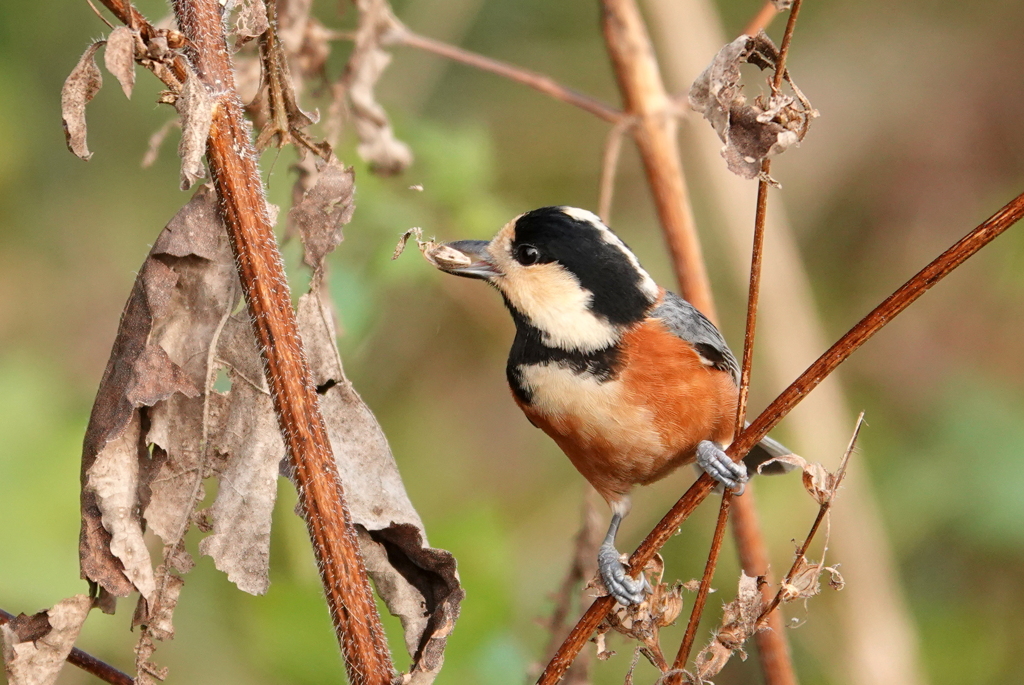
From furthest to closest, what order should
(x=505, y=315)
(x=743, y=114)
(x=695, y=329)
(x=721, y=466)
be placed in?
1. (x=505, y=315)
2. (x=695, y=329)
3. (x=721, y=466)
4. (x=743, y=114)

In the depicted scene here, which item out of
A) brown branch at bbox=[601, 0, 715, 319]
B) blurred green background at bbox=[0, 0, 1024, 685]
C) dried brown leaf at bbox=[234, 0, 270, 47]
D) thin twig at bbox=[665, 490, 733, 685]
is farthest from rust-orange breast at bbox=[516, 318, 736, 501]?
dried brown leaf at bbox=[234, 0, 270, 47]

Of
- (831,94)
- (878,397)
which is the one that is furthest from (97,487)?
(831,94)

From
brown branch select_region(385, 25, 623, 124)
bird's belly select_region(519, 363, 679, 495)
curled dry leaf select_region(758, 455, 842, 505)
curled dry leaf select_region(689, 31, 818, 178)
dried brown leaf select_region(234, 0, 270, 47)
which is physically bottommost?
curled dry leaf select_region(758, 455, 842, 505)

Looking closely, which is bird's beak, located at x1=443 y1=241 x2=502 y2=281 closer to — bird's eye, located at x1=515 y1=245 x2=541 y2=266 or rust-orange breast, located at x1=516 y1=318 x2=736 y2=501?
bird's eye, located at x1=515 y1=245 x2=541 y2=266

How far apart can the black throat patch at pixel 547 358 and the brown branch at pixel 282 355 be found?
1.08 metres

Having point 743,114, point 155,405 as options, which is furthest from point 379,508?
point 743,114

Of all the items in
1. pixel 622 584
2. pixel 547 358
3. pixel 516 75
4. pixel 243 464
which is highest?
pixel 516 75

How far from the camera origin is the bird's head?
2631 millimetres

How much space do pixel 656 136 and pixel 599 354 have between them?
2.47 ft

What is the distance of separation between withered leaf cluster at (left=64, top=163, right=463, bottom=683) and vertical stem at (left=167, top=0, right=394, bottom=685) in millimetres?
125

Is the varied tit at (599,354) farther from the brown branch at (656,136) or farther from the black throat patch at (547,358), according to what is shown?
the brown branch at (656,136)

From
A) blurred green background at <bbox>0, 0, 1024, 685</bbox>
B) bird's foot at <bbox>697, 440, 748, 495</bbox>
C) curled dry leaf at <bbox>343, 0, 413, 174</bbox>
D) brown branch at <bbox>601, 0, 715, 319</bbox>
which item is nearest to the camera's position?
bird's foot at <bbox>697, 440, 748, 495</bbox>

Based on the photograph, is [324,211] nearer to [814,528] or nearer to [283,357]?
[283,357]

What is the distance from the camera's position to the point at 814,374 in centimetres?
163
